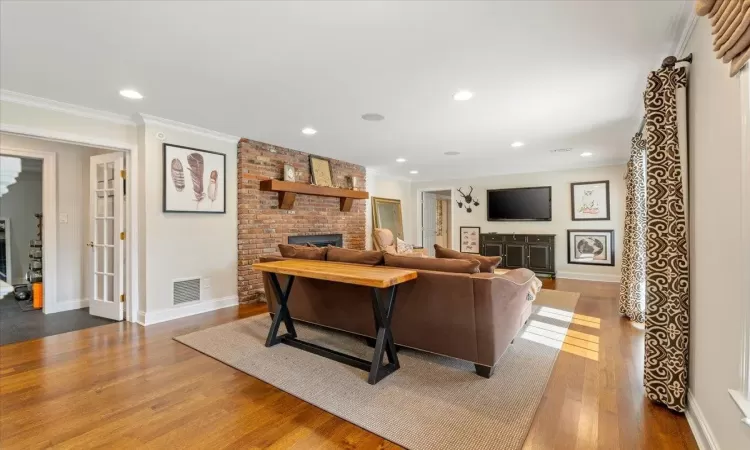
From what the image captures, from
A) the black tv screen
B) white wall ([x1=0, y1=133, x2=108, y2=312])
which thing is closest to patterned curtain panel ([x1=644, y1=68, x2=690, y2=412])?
the black tv screen

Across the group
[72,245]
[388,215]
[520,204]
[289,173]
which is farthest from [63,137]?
[520,204]

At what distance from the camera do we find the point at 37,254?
15.0ft

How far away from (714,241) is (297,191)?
4.50 m

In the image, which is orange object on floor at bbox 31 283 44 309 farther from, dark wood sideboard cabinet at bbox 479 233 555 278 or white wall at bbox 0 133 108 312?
dark wood sideboard cabinet at bbox 479 233 555 278

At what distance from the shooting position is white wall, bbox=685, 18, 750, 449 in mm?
1342

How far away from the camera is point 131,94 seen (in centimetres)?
293

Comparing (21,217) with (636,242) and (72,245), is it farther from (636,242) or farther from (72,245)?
(636,242)

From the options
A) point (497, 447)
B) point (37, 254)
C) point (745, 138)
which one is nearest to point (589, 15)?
point (745, 138)

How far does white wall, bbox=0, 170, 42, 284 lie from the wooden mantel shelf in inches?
181

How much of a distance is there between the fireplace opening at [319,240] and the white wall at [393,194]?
94cm

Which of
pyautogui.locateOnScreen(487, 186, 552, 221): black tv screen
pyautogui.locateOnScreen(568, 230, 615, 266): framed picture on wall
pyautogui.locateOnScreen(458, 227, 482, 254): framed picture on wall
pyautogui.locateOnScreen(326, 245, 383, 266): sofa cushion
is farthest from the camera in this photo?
Result: pyautogui.locateOnScreen(458, 227, 482, 254): framed picture on wall

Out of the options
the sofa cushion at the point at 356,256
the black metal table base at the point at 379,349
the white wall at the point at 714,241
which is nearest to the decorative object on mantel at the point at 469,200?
the sofa cushion at the point at 356,256

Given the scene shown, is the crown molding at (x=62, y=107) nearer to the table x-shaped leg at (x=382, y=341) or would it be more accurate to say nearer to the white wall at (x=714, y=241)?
the table x-shaped leg at (x=382, y=341)

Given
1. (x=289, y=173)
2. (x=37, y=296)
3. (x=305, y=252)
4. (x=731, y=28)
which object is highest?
(x=289, y=173)
